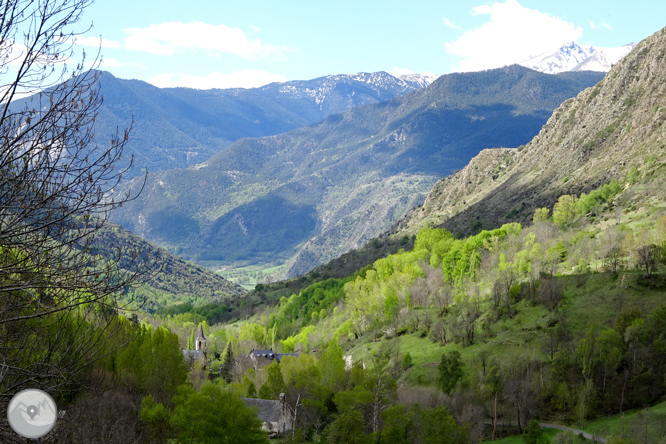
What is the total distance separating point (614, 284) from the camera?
59969 mm

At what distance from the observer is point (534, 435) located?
44750 millimetres

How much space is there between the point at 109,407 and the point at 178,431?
6.19 meters

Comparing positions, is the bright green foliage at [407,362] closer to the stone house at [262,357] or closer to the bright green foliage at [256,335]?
the stone house at [262,357]

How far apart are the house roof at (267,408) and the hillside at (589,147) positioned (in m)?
84.3

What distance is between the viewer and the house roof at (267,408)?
54.8m

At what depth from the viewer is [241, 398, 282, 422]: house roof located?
54.8 meters

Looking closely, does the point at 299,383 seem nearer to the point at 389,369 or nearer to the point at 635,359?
the point at 389,369

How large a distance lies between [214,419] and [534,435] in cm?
2658

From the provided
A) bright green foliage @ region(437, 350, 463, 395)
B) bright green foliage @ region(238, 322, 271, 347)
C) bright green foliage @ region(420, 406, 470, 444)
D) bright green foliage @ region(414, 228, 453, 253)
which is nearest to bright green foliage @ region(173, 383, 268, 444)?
bright green foliage @ region(420, 406, 470, 444)

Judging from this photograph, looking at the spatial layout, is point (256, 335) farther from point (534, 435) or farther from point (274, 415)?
point (534, 435)

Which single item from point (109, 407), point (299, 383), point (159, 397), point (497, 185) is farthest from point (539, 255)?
point (497, 185)

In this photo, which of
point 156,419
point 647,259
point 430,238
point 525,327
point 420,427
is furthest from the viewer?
point 430,238

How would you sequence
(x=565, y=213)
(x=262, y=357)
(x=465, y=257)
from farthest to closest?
(x=565, y=213), (x=465, y=257), (x=262, y=357)

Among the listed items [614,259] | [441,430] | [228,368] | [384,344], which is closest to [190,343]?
[228,368]
